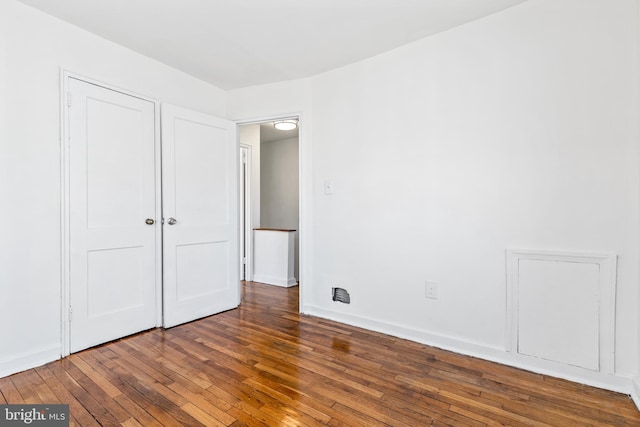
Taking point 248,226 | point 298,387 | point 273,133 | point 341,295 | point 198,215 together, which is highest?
point 273,133

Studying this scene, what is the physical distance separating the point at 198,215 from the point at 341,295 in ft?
5.22

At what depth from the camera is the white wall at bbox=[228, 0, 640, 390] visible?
1.83 metres

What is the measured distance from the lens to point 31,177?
Result: 6.91 feet

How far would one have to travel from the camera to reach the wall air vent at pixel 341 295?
297 cm

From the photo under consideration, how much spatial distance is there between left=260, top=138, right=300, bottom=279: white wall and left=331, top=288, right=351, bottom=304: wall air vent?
2.91 meters

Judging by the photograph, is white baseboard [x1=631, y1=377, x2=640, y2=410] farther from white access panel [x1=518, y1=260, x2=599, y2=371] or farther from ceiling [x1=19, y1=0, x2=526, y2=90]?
ceiling [x1=19, y1=0, x2=526, y2=90]

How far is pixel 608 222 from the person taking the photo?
1839 mm

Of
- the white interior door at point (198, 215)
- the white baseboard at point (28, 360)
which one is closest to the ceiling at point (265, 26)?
the white interior door at point (198, 215)

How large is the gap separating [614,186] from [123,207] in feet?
11.1

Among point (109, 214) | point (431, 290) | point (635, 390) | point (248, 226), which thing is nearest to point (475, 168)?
point (431, 290)

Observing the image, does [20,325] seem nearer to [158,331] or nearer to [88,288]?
[88,288]

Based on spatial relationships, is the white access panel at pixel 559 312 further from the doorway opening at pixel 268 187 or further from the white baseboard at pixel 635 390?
the doorway opening at pixel 268 187

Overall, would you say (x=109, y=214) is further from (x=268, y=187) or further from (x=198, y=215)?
(x=268, y=187)

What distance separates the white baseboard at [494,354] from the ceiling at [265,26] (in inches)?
91.1
